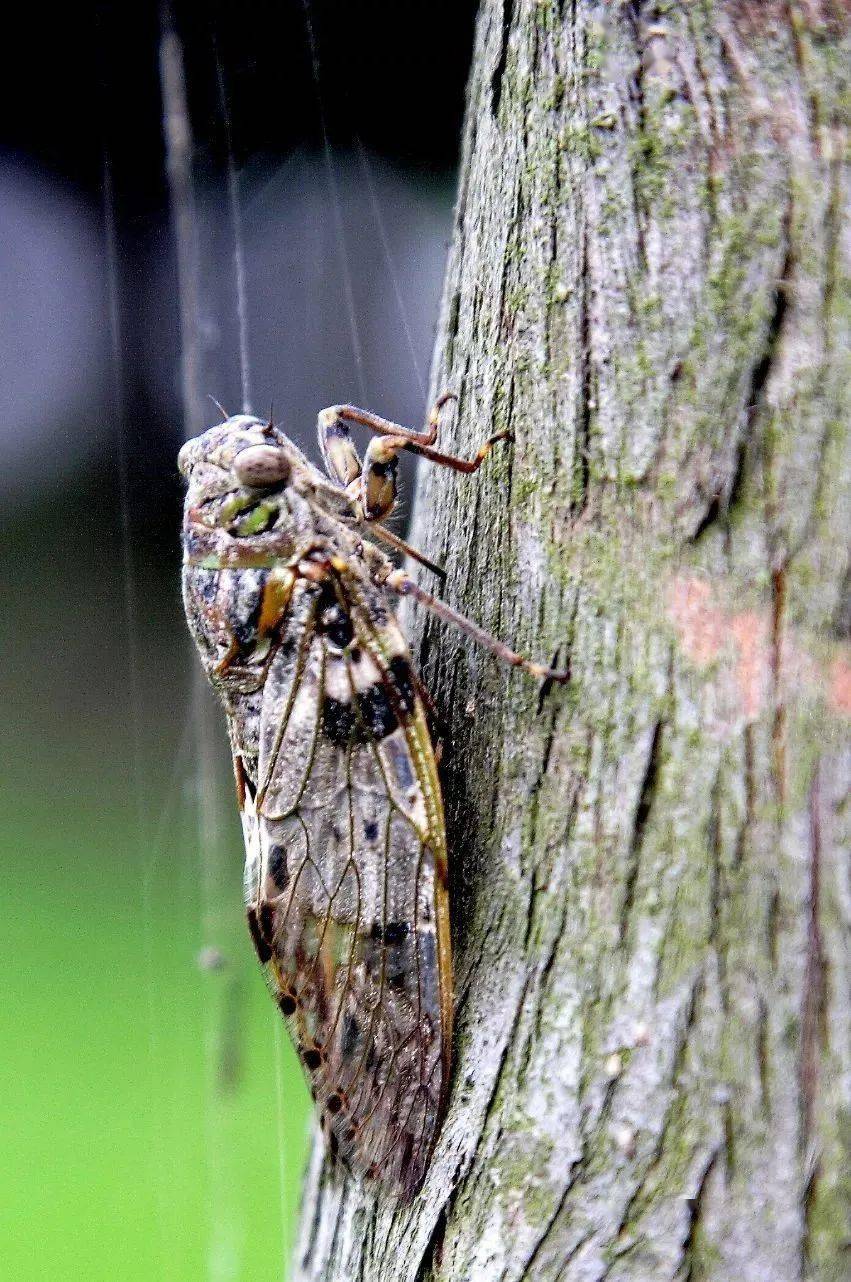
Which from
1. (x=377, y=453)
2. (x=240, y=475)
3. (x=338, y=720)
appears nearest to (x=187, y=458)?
(x=240, y=475)

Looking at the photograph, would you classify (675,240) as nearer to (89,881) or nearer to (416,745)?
(416,745)

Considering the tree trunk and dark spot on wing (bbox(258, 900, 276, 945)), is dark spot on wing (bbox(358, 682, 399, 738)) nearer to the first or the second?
the tree trunk

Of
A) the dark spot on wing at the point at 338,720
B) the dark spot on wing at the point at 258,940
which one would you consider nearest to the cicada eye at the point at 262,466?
the dark spot on wing at the point at 338,720

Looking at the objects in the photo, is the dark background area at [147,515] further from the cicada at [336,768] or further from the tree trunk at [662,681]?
the tree trunk at [662,681]

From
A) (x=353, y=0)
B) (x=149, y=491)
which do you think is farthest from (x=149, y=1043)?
(x=353, y=0)

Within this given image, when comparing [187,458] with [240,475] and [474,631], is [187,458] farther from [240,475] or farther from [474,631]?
[474,631]

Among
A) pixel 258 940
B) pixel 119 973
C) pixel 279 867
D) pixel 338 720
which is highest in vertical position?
pixel 338 720
